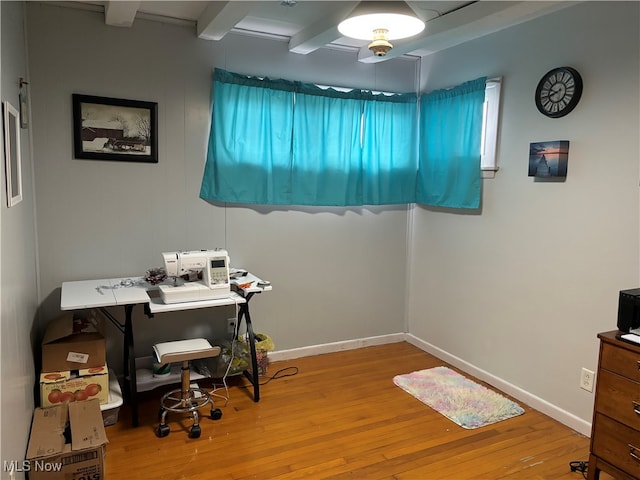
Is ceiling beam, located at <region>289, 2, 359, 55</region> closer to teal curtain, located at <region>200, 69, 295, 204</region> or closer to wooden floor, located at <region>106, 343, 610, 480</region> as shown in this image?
teal curtain, located at <region>200, 69, 295, 204</region>

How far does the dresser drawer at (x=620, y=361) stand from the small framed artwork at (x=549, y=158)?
111cm

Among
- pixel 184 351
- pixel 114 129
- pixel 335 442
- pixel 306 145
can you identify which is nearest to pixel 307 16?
pixel 306 145

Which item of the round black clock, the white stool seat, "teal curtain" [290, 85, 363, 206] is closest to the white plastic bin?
the white stool seat

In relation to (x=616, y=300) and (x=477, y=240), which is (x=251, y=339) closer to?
(x=477, y=240)

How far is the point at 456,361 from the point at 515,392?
1.92 feet

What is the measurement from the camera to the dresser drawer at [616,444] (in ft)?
7.16

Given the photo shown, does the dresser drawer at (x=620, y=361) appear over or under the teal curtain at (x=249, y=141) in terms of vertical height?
under

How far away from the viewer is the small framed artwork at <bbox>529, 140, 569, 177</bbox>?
2.88 m

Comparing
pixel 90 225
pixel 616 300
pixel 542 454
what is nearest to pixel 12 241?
pixel 90 225

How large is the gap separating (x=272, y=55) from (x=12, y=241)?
88.1 inches

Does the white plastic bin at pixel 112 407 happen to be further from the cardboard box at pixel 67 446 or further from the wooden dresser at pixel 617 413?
the wooden dresser at pixel 617 413

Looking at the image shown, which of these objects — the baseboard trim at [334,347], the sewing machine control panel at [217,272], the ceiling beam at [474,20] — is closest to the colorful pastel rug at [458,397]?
the baseboard trim at [334,347]

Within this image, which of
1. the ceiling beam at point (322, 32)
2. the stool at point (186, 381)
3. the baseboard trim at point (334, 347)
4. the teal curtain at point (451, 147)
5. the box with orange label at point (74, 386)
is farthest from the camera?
the baseboard trim at point (334, 347)

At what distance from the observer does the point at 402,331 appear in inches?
173
